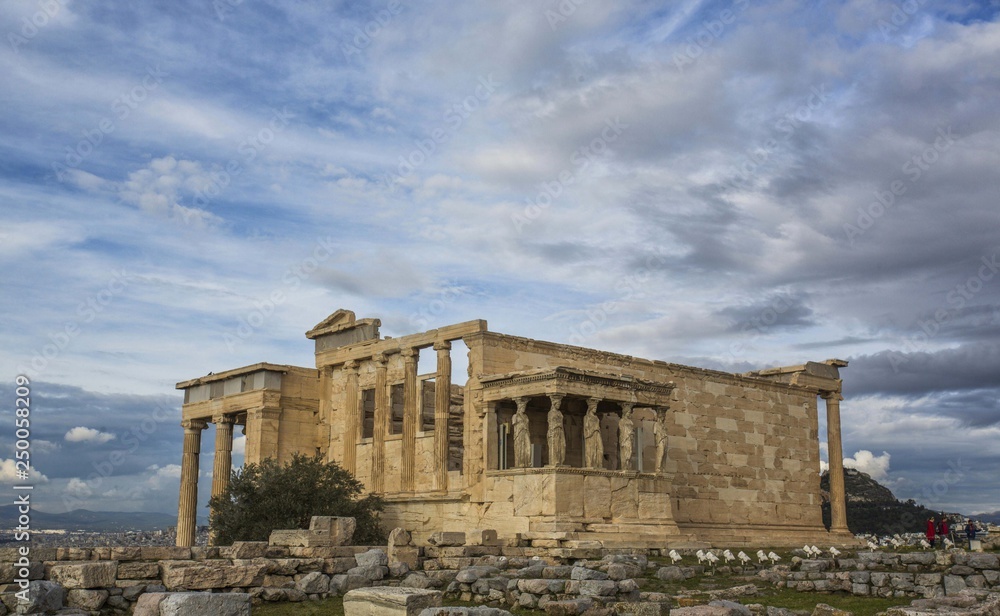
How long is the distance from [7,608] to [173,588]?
2437 mm

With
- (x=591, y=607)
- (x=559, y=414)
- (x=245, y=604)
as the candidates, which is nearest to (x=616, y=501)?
(x=559, y=414)

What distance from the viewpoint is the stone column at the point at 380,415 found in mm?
28328

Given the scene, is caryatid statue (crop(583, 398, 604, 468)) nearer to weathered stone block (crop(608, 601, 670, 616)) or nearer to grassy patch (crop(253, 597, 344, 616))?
grassy patch (crop(253, 597, 344, 616))

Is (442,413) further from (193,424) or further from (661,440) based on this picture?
(193,424)

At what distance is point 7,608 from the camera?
42.6ft

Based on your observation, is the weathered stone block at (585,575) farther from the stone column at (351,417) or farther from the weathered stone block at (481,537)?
the stone column at (351,417)

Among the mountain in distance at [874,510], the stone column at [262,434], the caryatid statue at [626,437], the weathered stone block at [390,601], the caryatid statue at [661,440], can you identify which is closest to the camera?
the weathered stone block at [390,601]

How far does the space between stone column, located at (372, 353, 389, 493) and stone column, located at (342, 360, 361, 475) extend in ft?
2.33

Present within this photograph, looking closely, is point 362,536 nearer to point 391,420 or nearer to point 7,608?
point 391,420

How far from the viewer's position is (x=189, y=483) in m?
32.7

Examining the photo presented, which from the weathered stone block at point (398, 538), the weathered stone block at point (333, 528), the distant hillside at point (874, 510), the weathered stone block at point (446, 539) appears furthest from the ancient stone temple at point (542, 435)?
the distant hillside at point (874, 510)

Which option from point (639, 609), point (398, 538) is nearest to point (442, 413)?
point (398, 538)

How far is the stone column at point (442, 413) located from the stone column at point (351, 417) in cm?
313

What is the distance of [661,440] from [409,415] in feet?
21.7
